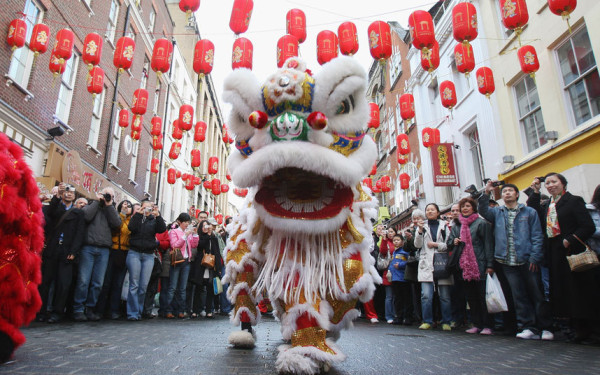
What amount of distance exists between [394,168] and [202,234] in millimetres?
14694

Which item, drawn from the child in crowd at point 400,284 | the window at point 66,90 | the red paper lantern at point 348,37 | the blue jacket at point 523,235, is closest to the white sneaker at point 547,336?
the blue jacket at point 523,235

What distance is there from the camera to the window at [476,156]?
38.9ft

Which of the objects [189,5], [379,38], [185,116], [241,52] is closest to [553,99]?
[379,38]

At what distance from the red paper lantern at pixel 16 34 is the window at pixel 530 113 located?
12.0m

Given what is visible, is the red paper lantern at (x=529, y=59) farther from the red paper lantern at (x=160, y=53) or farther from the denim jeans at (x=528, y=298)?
the red paper lantern at (x=160, y=53)

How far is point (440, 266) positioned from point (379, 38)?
4937 mm

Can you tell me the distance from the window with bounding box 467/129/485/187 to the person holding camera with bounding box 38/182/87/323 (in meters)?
11.0

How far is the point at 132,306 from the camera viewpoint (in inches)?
231

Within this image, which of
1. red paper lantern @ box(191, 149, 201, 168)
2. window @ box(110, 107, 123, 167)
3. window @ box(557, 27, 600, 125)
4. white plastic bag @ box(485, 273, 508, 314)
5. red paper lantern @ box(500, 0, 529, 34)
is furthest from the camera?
red paper lantern @ box(191, 149, 201, 168)

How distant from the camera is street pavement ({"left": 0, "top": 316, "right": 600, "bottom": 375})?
216 cm

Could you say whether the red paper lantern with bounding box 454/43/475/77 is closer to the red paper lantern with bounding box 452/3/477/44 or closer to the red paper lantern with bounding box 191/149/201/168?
the red paper lantern with bounding box 452/3/477/44

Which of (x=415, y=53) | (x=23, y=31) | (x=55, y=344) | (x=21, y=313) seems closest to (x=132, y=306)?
(x=55, y=344)

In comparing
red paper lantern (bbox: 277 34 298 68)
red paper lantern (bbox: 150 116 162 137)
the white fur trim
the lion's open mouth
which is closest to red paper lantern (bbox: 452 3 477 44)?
red paper lantern (bbox: 277 34 298 68)

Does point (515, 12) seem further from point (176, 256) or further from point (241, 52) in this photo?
point (176, 256)
